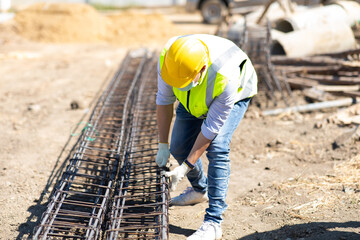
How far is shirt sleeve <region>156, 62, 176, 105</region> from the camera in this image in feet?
10.3

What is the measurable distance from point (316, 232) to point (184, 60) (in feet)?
6.06

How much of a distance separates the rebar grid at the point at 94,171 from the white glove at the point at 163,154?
32 cm

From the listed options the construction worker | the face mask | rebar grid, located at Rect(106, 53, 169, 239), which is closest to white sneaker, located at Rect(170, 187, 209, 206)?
rebar grid, located at Rect(106, 53, 169, 239)

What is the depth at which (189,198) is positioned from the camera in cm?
383

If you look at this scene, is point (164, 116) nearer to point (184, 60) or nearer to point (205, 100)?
point (205, 100)

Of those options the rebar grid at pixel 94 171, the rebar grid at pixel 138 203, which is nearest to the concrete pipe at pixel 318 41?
the rebar grid at pixel 94 171

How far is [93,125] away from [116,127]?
0.33 m

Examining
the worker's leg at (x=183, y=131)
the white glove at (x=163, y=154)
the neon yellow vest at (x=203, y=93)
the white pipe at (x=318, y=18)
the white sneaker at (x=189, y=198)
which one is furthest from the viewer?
the white pipe at (x=318, y=18)

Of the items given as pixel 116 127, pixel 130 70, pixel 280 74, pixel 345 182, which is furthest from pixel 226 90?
pixel 130 70

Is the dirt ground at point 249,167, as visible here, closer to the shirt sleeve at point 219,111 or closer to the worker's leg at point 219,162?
the worker's leg at point 219,162

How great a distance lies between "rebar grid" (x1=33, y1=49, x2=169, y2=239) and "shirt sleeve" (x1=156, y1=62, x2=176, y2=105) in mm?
869

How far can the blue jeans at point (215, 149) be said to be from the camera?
3.13 metres

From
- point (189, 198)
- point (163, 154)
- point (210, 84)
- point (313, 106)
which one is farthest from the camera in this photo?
point (313, 106)

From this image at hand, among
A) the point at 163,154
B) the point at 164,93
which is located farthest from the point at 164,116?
the point at 163,154
